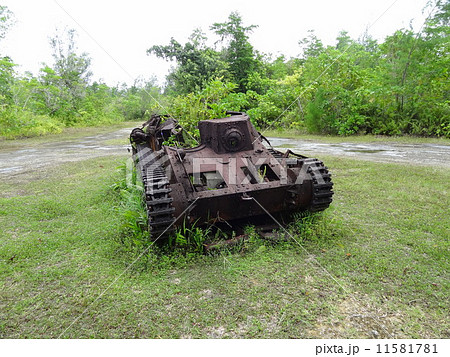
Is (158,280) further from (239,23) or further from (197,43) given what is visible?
(239,23)

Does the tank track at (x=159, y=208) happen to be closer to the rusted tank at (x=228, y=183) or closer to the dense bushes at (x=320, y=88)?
the rusted tank at (x=228, y=183)

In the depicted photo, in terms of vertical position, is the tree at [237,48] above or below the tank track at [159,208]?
above

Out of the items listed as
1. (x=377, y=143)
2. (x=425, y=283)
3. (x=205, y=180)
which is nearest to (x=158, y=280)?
(x=205, y=180)

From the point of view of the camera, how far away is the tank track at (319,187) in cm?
420

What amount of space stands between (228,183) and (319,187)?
1.19 m

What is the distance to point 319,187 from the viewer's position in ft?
13.8

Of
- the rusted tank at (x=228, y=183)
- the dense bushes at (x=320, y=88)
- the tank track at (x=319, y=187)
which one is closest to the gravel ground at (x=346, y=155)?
the dense bushes at (x=320, y=88)

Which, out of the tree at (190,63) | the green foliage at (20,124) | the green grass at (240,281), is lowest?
the green grass at (240,281)

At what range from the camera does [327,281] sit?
10.7ft

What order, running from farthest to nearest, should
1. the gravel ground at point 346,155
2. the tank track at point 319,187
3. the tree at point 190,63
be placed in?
the tree at point 190,63
the gravel ground at point 346,155
the tank track at point 319,187

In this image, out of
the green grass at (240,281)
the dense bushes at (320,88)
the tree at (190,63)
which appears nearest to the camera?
the green grass at (240,281)

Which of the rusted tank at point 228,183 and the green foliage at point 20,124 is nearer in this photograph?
the rusted tank at point 228,183

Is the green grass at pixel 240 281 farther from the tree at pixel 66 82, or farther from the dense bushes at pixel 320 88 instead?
the tree at pixel 66 82

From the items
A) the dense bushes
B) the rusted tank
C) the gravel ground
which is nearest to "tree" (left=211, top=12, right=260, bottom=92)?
the dense bushes
